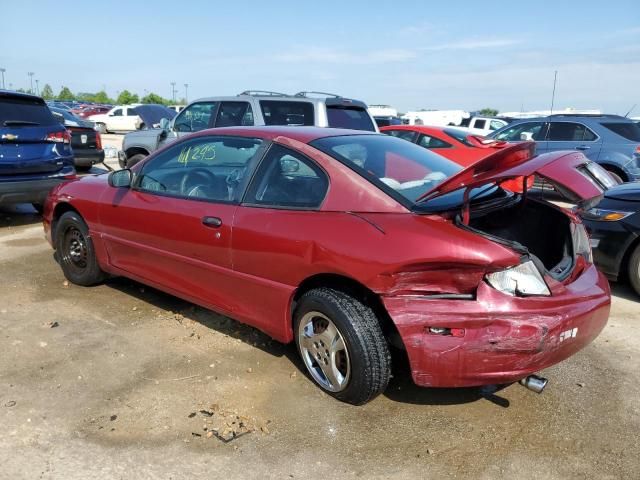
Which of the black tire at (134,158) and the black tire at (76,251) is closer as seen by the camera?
the black tire at (76,251)

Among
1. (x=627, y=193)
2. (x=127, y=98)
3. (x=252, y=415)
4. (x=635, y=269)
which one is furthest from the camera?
(x=127, y=98)

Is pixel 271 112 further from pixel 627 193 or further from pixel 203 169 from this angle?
pixel 627 193

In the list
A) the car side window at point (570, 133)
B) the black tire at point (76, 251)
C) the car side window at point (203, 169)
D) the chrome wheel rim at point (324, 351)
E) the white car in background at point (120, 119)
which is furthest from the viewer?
the white car in background at point (120, 119)

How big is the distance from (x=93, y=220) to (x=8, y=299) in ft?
3.28

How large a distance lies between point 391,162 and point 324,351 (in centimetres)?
128

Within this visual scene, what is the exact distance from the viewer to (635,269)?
16.0 ft

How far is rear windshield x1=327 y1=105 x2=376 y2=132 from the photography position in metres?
8.56

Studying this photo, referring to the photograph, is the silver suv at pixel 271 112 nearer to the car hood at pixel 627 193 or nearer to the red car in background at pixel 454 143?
the red car in background at pixel 454 143

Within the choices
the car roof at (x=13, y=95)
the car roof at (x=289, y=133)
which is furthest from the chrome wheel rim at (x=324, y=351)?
the car roof at (x=13, y=95)

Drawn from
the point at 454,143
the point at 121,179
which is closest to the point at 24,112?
the point at 121,179

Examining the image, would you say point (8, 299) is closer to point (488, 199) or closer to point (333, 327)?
point (333, 327)

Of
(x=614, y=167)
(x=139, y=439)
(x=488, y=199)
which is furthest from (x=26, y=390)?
(x=614, y=167)

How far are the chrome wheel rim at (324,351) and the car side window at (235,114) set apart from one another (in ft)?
18.5

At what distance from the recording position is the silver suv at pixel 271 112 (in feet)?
27.4
